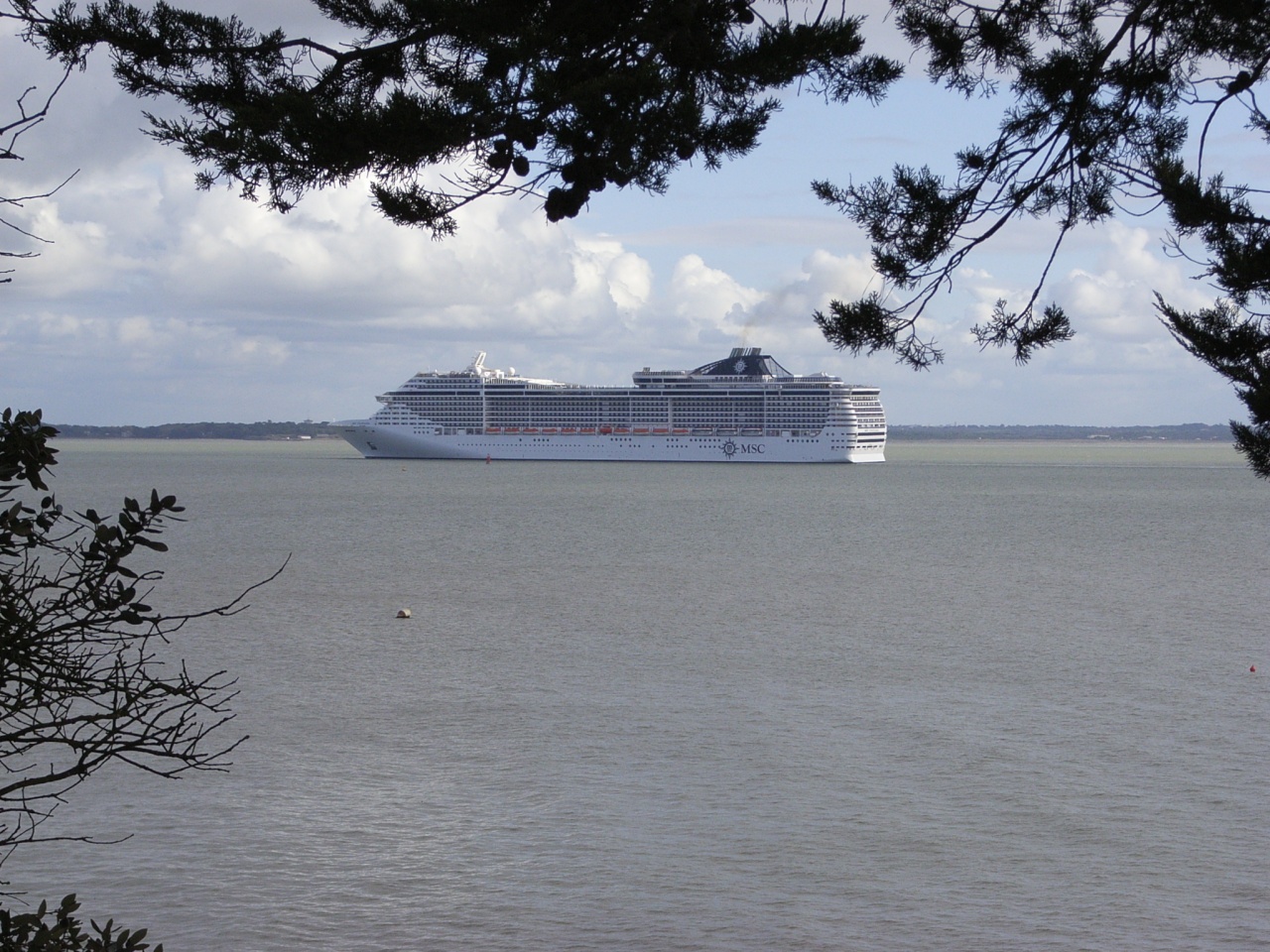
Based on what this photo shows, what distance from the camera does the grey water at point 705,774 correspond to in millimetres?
6004

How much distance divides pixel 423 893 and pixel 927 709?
498cm

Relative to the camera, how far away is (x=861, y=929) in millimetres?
5832

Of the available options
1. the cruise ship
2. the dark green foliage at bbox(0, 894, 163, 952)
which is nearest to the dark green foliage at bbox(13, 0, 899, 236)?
the dark green foliage at bbox(0, 894, 163, 952)

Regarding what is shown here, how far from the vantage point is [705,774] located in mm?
8078

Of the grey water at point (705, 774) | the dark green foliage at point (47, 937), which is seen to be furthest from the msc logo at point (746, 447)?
the dark green foliage at point (47, 937)

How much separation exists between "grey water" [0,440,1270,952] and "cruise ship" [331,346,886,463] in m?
46.3

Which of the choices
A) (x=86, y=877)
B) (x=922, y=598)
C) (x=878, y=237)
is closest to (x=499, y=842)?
(x=86, y=877)

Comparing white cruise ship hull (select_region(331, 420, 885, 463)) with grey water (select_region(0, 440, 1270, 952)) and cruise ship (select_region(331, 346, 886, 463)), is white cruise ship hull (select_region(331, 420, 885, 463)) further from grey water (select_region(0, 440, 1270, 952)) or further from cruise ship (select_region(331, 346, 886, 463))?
grey water (select_region(0, 440, 1270, 952))

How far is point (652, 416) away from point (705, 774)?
60.0 m

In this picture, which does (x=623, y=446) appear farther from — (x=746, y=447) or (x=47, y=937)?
(x=47, y=937)

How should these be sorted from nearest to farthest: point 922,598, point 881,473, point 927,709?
1. point 927,709
2. point 922,598
3. point 881,473

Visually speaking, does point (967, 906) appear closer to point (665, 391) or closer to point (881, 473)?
point (665, 391)

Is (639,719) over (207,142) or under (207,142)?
under

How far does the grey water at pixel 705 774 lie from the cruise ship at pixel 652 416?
152ft
